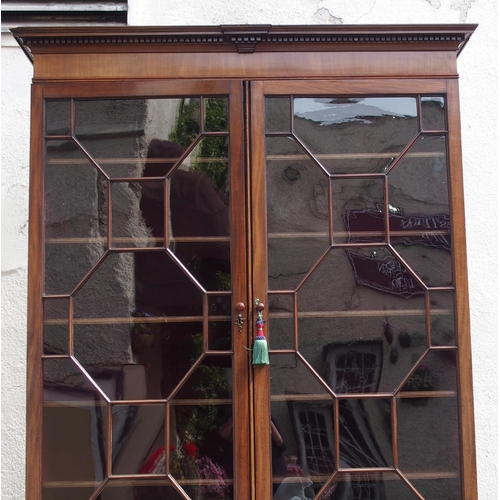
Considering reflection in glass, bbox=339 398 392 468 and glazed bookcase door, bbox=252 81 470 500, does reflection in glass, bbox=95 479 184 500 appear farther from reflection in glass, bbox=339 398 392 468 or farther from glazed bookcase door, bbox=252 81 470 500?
reflection in glass, bbox=339 398 392 468

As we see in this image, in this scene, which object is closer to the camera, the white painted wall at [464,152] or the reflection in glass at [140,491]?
the reflection in glass at [140,491]

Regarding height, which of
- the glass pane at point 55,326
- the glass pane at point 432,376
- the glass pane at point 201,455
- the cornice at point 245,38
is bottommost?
the glass pane at point 201,455

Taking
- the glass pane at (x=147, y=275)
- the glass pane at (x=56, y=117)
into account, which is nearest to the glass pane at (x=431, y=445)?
the glass pane at (x=147, y=275)

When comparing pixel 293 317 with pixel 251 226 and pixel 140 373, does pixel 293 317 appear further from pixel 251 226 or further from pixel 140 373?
pixel 140 373

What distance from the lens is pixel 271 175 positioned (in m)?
1.35

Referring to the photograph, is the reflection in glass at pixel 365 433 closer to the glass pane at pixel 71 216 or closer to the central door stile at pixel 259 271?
the central door stile at pixel 259 271

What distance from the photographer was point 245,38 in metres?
1.35

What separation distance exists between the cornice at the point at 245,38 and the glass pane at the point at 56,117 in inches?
4.4

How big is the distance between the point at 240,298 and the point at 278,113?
389 millimetres

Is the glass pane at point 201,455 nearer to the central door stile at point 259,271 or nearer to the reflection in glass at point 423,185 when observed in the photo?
the central door stile at point 259,271

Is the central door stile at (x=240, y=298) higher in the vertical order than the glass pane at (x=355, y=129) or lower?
lower

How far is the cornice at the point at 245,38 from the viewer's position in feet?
4.40

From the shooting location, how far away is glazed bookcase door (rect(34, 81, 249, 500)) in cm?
130

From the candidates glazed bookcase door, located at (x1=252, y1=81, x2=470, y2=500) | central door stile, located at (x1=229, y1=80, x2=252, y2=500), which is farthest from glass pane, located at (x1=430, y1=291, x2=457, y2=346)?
central door stile, located at (x1=229, y1=80, x2=252, y2=500)
